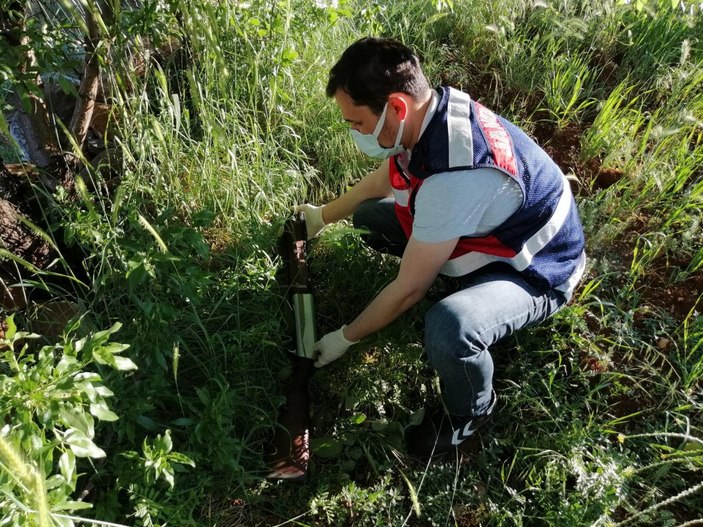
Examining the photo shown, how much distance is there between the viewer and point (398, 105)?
170 cm

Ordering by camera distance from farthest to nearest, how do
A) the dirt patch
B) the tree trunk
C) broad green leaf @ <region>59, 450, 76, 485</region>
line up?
the dirt patch → the tree trunk → broad green leaf @ <region>59, 450, 76, 485</region>

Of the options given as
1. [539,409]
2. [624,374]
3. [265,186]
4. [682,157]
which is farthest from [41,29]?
[682,157]

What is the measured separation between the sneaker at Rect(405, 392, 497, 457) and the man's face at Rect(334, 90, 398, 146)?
966mm

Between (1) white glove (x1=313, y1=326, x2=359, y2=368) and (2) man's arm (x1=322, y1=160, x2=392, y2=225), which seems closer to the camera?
(1) white glove (x1=313, y1=326, x2=359, y2=368)

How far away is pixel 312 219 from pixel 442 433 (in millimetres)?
1042

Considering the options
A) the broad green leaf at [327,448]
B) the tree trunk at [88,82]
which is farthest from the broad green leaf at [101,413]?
the tree trunk at [88,82]

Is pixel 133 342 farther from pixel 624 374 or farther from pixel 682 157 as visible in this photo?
pixel 682 157

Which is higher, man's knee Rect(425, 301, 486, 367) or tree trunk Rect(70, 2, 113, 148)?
tree trunk Rect(70, 2, 113, 148)

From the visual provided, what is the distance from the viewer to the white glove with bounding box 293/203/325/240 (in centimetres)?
246

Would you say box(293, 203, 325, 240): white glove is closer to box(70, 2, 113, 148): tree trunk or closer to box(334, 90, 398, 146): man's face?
box(334, 90, 398, 146): man's face

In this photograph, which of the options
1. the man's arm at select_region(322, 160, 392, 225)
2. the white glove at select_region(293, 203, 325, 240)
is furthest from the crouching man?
the white glove at select_region(293, 203, 325, 240)

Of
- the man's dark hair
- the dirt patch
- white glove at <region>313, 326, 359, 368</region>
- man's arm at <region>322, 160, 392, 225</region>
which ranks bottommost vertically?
the dirt patch

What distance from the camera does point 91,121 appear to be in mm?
2504

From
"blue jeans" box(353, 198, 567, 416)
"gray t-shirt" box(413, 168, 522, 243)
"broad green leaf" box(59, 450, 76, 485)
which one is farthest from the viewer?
"blue jeans" box(353, 198, 567, 416)
